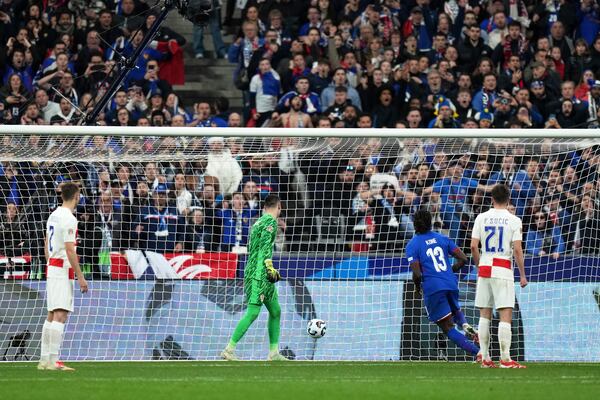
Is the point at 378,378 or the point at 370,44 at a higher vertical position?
the point at 370,44

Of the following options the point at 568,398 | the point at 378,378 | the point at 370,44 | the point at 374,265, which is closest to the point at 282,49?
the point at 370,44

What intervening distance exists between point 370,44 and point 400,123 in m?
2.93

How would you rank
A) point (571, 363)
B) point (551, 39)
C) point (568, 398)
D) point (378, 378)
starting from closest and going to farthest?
point (568, 398) → point (378, 378) → point (571, 363) → point (551, 39)

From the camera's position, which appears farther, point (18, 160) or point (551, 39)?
point (551, 39)

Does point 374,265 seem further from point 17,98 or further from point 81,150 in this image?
point 17,98

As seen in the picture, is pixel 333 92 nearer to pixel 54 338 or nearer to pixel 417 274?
pixel 417 274

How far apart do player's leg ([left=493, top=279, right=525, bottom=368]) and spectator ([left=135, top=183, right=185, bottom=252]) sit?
4.71m

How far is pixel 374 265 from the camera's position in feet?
52.0

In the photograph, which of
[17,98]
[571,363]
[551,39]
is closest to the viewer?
[571,363]

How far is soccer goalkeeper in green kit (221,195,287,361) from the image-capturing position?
14430mm

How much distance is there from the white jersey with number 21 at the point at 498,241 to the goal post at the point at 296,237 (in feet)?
6.80

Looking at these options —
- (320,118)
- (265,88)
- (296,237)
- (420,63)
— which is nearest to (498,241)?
(296,237)

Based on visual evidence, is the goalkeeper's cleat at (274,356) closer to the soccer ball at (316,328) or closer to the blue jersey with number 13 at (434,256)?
the soccer ball at (316,328)

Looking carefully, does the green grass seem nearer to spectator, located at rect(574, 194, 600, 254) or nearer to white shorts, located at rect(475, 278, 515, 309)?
white shorts, located at rect(475, 278, 515, 309)
